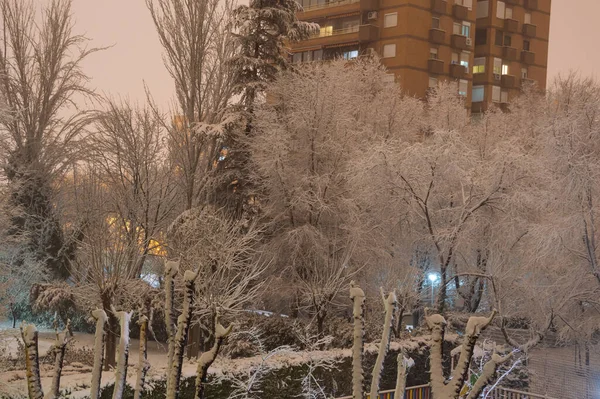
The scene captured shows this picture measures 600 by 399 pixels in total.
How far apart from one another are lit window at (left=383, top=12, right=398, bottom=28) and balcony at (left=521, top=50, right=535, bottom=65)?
14634 millimetres

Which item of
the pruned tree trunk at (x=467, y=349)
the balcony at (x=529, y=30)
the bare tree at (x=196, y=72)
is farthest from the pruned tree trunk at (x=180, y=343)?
the balcony at (x=529, y=30)

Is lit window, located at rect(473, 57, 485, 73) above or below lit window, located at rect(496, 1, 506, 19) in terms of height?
below

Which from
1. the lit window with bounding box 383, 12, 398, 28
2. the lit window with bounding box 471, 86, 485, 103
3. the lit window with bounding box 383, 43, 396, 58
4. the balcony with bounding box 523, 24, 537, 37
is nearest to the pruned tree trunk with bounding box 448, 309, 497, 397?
the lit window with bounding box 383, 43, 396, 58

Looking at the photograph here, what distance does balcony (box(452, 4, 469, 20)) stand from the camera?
5020cm

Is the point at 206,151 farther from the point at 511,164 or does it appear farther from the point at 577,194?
the point at 577,194

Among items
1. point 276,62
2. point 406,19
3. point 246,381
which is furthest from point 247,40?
point 406,19

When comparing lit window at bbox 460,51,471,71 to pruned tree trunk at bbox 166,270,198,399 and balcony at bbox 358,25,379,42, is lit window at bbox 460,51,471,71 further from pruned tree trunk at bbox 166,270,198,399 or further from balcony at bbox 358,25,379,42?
pruned tree trunk at bbox 166,270,198,399

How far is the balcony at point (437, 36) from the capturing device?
48656 millimetres

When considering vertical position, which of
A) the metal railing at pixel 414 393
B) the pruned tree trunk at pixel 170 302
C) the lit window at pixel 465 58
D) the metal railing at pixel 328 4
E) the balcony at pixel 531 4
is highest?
the balcony at pixel 531 4

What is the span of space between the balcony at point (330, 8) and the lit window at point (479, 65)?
12344mm

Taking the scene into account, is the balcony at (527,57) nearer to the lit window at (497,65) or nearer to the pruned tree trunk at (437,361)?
the lit window at (497,65)

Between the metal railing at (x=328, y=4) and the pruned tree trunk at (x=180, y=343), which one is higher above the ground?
the metal railing at (x=328, y=4)

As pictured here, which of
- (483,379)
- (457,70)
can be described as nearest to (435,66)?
(457,70)

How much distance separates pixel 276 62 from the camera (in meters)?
24.2
